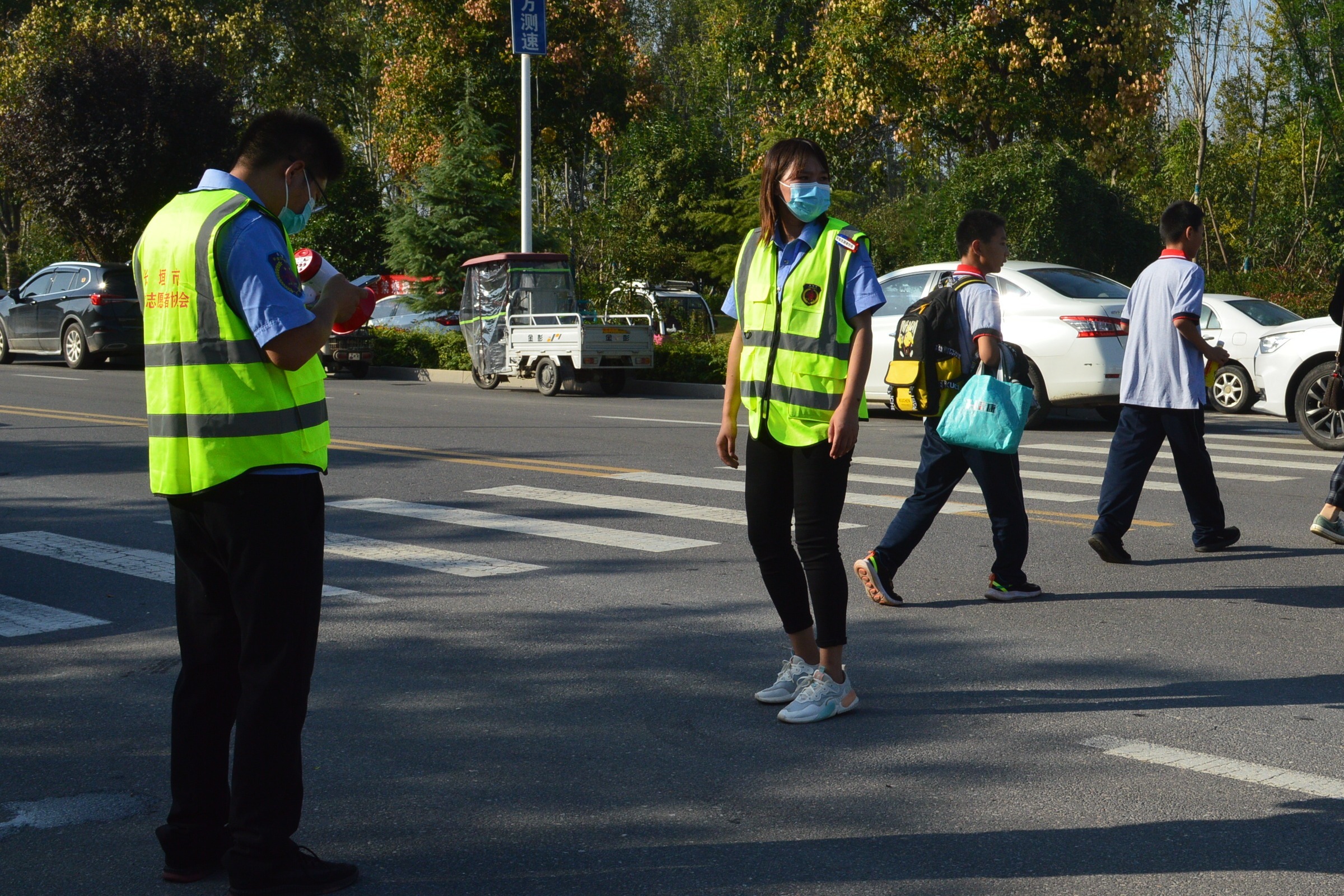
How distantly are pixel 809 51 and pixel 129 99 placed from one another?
16.9 metres

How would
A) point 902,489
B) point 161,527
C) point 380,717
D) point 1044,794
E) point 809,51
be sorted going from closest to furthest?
point 1044,794
point 380,717
point 161,527
point 902,489
point 809,51

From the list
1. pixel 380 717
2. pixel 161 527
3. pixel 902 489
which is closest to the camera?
pixel 380 717

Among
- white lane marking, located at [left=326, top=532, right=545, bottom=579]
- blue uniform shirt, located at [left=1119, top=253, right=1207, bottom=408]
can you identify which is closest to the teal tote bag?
blue uniform shirt, located at [left=1119, top=253, right=1207, bottom=408]

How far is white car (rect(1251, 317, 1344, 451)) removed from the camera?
12.5 m

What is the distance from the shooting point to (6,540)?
26.7ft

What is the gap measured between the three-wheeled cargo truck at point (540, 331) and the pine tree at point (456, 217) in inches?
279

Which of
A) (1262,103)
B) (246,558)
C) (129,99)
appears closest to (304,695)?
(246,558)

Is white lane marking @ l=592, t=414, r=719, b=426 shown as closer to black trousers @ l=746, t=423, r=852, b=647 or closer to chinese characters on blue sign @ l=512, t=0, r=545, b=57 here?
black trousers @ l=746, t=423, r=852, b=647

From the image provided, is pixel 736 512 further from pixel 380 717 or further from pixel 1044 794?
pixel 1044 794

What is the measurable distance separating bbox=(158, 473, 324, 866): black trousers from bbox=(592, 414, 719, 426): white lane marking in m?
11.2

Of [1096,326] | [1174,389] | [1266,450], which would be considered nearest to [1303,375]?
[1266,450]

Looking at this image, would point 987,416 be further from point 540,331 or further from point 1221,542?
point 540,331

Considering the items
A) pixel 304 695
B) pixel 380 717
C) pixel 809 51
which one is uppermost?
pixel 809 51

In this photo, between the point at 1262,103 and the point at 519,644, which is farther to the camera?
the point at 1262,103
